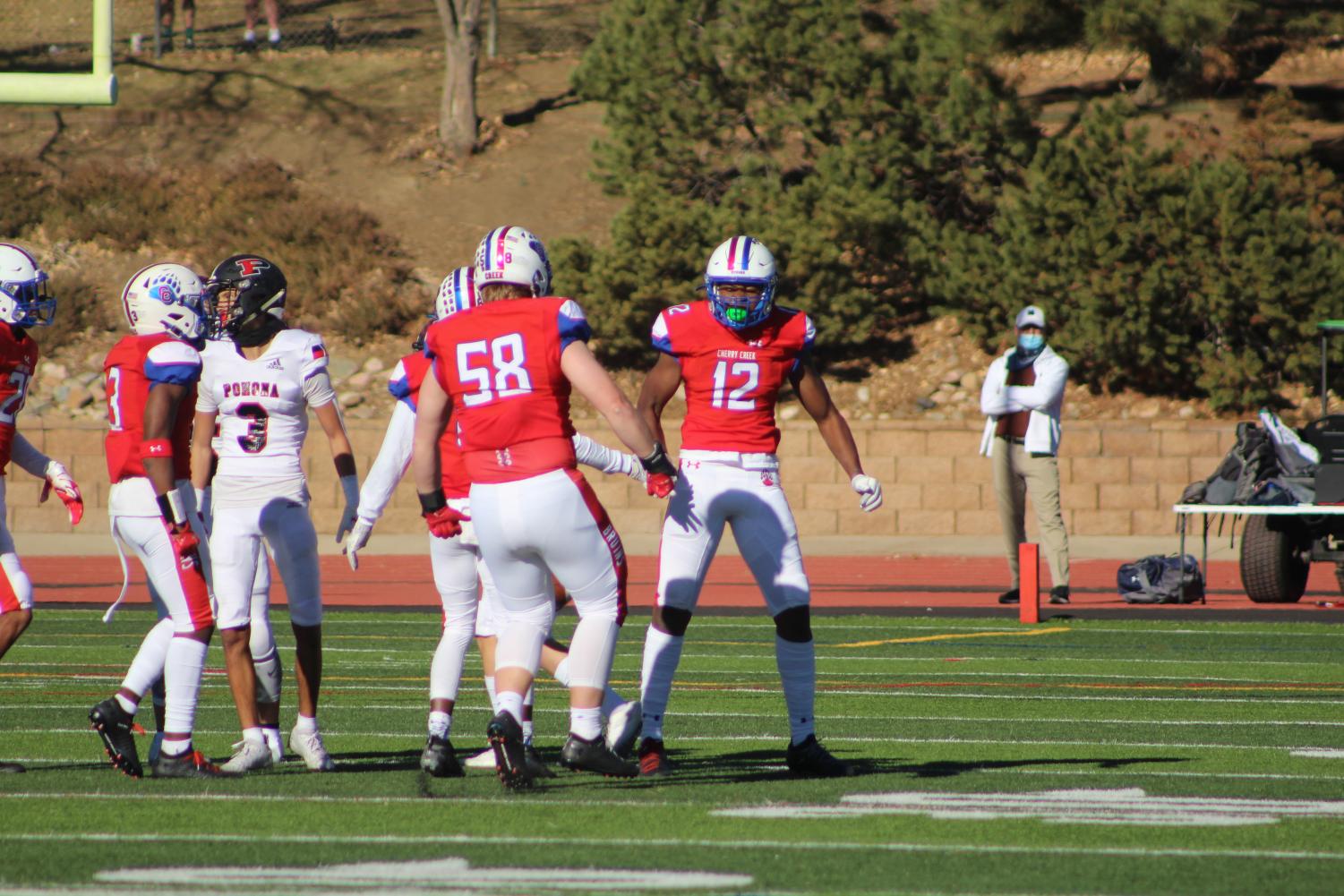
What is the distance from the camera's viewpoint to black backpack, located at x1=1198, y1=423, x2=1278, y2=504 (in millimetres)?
16422

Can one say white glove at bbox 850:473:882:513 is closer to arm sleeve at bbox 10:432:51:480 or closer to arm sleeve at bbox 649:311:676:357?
arm sleeve at bbox 649:311:676:357

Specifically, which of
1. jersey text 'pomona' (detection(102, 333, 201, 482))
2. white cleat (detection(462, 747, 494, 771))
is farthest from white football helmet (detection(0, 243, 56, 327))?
white cleat (detection(462, 747, 494, 771))

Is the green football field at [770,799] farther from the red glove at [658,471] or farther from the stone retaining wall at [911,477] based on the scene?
the stone retaining wall at [911,477]

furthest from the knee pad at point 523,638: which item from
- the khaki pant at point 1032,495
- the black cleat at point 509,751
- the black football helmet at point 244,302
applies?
the khaki pant at point 1032,495

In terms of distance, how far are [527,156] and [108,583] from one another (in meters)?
19.9

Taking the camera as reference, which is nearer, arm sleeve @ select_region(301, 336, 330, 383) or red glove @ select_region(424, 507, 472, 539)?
red glove @ select_region(424, 507, 472, 539)

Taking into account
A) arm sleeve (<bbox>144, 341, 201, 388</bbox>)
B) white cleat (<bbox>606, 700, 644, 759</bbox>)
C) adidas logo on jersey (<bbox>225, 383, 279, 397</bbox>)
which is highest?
arm sleeve (<bbox>144, 341, 201, 388</bbox>)

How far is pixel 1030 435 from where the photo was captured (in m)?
15.9

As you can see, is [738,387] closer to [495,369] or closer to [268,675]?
[495,369]

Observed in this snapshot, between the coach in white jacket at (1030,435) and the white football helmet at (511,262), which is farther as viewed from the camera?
the coach in white jacket at (1030,435)

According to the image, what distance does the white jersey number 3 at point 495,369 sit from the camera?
717cm

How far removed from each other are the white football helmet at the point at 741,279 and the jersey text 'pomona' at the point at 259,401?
66.8 inches

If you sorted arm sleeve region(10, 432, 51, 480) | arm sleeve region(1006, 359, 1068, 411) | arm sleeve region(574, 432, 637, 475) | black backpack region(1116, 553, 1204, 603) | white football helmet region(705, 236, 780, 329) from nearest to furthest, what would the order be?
white football helmet region(705, 236, 780, 329)
arm sleeve region(574, 432, 637, 475)
arm sleeve region(10, 432, 51, 480)
arm sleeve region(1006, 359, 1068, 411)
black backpack region(1116, 553, 1204, 603)

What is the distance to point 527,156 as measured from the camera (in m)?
38.3
